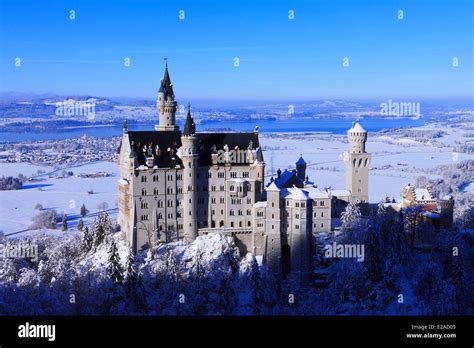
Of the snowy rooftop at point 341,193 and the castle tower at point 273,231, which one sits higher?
the snowy rooftop at point 341,193

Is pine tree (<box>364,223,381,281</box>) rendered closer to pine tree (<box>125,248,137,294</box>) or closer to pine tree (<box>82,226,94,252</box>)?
pine tree (<box>125,248,137,294</box>)

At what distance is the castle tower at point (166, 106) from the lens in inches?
2884

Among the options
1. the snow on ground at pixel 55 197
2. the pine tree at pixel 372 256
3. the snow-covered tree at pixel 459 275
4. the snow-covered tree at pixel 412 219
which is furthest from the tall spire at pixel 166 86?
the snow on ground at pixel 55 197

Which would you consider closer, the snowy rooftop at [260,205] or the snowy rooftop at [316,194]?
the snowy rooftop at [260,205]

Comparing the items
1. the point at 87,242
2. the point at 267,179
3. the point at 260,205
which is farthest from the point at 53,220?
the point at 267,179

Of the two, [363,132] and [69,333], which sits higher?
[363,132]

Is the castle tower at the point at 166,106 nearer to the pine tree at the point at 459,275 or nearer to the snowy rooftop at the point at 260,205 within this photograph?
the snowy rooftop at the point at 260,205

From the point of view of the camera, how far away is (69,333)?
97.6 feet

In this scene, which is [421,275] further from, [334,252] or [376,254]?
[334,252]

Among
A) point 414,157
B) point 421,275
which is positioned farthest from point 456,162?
point 421,275

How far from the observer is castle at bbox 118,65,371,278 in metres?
63.6

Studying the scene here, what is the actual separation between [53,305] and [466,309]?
123 ft

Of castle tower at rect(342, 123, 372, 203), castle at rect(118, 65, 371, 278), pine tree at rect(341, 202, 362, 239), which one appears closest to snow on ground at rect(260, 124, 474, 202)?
castle tower at rect(342, 123, 372, 203)

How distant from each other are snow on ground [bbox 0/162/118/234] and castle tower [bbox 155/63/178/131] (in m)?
36.1
